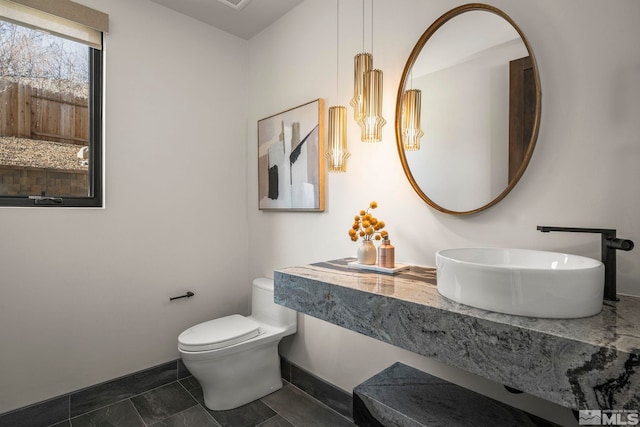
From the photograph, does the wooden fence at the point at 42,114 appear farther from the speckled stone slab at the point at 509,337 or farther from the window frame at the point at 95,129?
the speckled stone slab at the point at 509,337

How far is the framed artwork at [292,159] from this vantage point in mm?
2104

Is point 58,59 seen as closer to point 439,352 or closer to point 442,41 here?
point 442,41

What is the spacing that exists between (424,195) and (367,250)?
36cm

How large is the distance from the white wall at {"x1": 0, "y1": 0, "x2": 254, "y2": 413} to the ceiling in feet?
0.26

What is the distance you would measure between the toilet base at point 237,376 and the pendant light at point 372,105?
4.56 feet

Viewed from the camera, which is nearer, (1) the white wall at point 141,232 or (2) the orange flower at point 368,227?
(2) the orange flower at point 368,227

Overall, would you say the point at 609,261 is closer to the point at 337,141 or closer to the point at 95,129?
the point at 337,141

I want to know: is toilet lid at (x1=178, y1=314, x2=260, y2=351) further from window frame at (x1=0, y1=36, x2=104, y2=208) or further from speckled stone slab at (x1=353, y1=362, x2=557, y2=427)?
window frame at (x1=0, y1=36, x2=104, y2=208)

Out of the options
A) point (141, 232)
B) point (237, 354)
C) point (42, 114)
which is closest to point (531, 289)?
point (237, 354)

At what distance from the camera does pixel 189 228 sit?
8.04 feet

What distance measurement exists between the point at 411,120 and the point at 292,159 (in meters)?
0.89

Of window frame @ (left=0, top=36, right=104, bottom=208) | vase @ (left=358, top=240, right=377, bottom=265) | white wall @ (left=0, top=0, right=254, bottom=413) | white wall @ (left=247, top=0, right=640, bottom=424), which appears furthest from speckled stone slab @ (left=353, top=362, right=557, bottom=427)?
window frame @ (left=0, top=36, right=104, bottom=208)

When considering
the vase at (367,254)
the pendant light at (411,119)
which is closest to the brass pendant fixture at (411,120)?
the pendant light at (411,119)

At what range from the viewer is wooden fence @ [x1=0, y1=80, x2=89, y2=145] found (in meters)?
1.88
